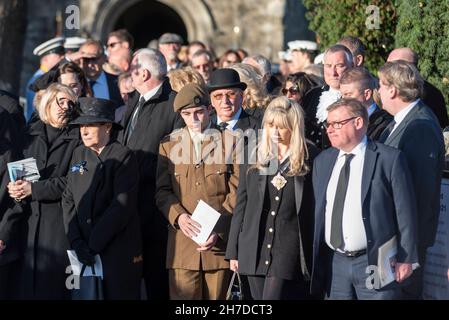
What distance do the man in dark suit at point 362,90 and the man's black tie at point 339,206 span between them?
103cm

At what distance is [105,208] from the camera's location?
28.8 feet

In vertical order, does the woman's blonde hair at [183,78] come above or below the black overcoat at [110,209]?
above

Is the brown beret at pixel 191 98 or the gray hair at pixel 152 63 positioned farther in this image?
the gray hair at pixel 152 63

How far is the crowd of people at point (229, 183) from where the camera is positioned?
7688 millimetres

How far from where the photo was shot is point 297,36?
24734mm

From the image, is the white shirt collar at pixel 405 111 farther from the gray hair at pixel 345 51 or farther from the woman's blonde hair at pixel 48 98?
the woman's blonde hair at pixel 48 98

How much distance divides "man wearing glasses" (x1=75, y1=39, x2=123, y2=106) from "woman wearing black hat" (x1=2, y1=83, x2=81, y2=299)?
2.80m

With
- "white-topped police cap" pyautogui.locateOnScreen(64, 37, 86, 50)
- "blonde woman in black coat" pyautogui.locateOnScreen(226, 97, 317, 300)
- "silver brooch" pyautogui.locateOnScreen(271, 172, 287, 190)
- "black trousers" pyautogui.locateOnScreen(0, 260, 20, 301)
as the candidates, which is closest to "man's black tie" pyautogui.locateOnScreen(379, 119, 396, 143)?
"blonde woman in black coat" pyautogui.locateOnScreen(226, 97, 317, 300)

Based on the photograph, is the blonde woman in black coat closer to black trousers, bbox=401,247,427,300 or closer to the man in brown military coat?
the man in brown military coat

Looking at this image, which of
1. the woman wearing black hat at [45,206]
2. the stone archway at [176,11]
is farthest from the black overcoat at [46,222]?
the stone archway at [176,11]
